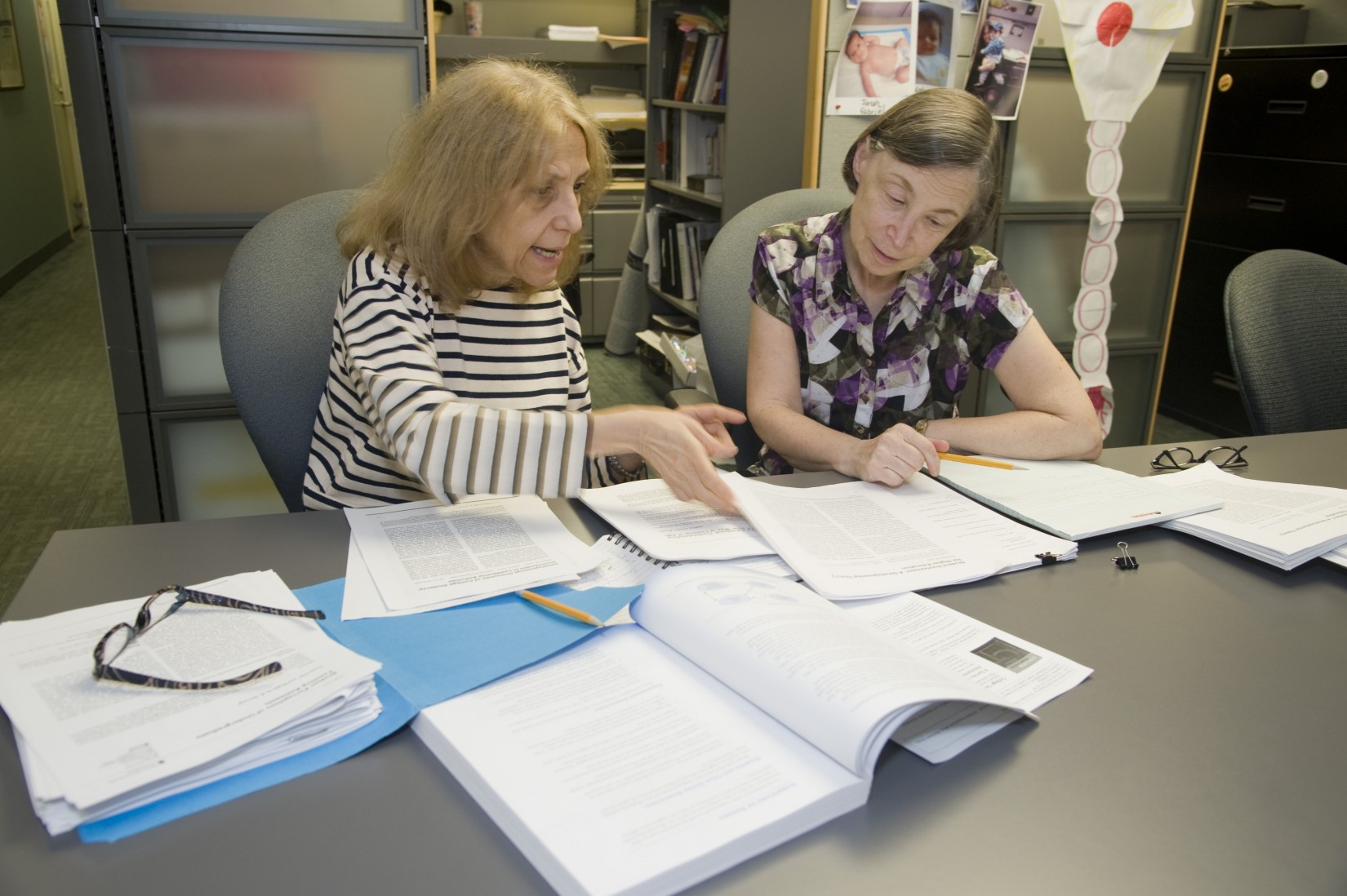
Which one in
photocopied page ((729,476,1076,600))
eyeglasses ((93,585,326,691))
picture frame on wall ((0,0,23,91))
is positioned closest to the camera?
eyeglasses ((93,585,326,691))

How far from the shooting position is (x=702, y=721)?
0.71 metres

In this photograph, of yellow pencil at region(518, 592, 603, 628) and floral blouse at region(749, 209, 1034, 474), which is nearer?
yellow pencil at region(518, 592, 603, 628)

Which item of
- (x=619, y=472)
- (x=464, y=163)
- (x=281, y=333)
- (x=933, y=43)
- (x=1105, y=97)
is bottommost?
(x=619, y=472)

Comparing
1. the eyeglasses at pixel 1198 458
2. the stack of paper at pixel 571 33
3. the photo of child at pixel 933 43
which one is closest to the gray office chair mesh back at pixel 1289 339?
the eyeglasses at pixel 1198 458

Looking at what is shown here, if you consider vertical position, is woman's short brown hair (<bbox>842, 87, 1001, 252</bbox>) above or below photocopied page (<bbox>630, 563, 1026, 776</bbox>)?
above

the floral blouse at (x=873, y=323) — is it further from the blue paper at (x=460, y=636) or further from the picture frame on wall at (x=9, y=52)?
the picture frame on wall at (x=9, y=52)

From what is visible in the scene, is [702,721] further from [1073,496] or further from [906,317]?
[906,317]

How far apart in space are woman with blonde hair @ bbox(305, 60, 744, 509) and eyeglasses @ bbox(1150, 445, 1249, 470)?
24.6 inches

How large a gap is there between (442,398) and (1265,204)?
326 cm

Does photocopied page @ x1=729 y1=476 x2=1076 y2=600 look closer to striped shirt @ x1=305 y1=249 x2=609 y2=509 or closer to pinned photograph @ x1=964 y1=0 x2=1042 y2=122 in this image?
striped shirt @ x1=305 y1=249 x2=609 y2=509

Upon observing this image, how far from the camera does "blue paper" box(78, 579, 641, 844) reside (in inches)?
25.1

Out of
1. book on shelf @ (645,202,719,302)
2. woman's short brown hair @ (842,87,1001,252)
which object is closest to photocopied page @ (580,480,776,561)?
woman's short brown hair @ (842,87,1001,252)

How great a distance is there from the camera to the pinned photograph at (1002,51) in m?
2.38

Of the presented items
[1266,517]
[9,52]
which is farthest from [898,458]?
[9,52]
